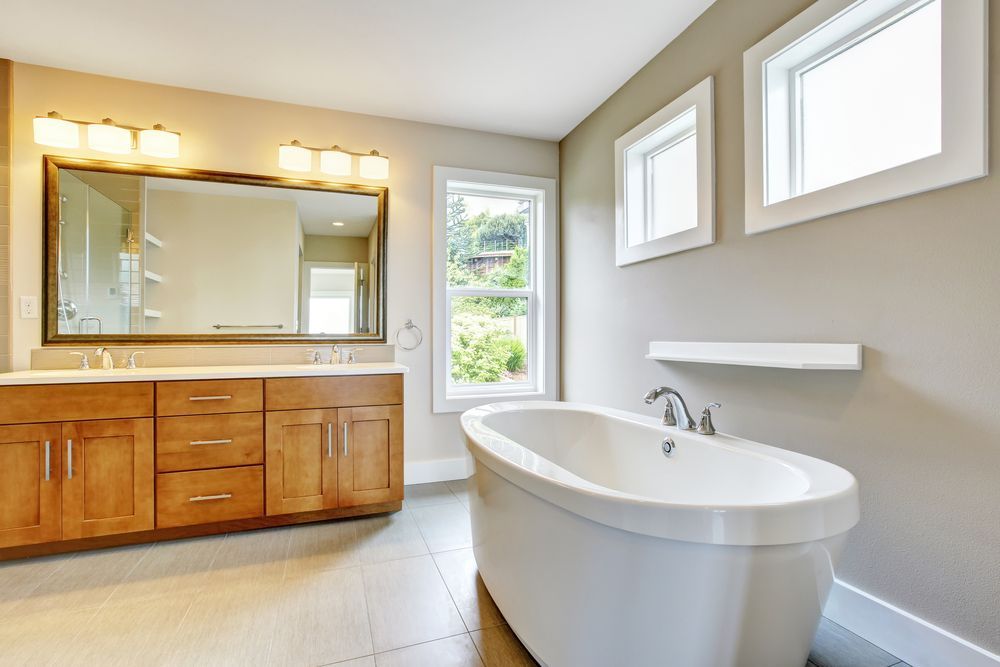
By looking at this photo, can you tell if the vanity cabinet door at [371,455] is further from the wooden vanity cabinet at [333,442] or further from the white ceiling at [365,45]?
the white ceiling at [365,45]

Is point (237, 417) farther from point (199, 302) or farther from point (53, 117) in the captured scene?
point (53, 117)

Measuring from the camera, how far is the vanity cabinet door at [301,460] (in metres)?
2.34

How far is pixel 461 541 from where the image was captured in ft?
7.36

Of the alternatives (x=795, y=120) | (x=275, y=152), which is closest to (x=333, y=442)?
(x=275, y=152)

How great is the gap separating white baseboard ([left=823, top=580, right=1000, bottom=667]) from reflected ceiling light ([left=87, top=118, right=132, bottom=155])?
3.77 m

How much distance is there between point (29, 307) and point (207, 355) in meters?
0.83

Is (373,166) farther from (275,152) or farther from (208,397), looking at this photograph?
(208,397)

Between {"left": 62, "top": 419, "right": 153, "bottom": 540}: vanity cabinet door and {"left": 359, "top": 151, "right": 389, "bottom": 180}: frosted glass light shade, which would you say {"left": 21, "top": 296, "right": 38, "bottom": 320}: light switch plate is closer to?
{"left": 62, "top": 419, "right": 153, "bottom": 540}: vanity cabinet door

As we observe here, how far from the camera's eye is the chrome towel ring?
3078 mm

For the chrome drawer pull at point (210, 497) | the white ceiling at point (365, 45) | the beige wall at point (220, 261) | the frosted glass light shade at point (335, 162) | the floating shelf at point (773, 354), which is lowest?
the chrome drawer pull at point (210, 497)

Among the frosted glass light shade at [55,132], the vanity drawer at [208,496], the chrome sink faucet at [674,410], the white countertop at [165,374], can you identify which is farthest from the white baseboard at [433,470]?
the frosted glass light shade at [55,132]

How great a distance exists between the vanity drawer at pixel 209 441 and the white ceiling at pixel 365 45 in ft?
5.93

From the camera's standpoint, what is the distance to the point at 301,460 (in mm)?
2387

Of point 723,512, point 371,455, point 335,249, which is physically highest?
point 335,249
